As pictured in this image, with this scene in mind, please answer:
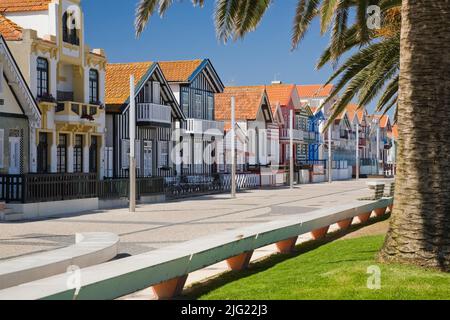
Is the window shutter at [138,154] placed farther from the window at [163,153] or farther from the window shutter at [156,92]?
the window shutter at [156,92]

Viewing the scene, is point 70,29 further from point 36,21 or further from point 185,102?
point 185,102

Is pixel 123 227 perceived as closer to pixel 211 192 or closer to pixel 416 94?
pixel 416 94

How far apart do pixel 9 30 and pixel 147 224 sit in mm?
12540

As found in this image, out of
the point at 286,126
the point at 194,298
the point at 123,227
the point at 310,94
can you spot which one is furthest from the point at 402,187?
the point at 310,94

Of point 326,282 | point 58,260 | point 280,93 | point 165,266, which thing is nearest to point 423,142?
point 326,282

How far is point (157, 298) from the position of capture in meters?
9.44

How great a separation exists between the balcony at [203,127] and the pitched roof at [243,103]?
20.0 ft

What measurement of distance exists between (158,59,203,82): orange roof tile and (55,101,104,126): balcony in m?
12.4

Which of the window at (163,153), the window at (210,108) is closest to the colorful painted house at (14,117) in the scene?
the window at (163,153)

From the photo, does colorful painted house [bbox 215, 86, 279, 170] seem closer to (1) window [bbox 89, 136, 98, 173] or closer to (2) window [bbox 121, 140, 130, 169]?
(2) window [bbox 121, 140, 130, 169]

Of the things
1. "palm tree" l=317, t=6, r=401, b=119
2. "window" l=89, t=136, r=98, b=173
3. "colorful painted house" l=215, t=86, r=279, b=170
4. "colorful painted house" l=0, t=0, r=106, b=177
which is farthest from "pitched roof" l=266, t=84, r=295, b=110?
"palm tree" l=317, t=6, r=401, b=119

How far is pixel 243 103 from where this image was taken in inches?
2205

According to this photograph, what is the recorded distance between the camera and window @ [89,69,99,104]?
110 feet

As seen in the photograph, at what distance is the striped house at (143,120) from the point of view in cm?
3678
